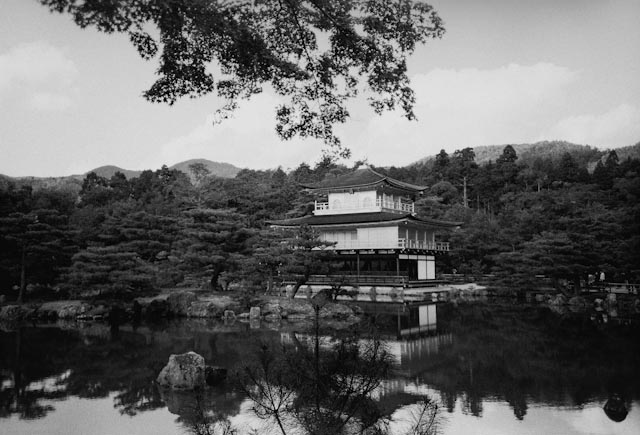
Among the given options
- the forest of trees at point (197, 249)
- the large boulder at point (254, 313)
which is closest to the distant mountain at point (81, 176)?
the forest of trees at point (197, 249)

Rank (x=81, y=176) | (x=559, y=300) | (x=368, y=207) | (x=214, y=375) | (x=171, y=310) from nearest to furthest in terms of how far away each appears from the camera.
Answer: (x=214, y=375)
(x=171, y=310)
(x=559, y=300)
(x=368, y=207)
(x=81, y=176)

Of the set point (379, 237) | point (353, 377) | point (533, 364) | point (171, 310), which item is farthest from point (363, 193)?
point (353, 377)

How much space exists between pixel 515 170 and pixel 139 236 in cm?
4628

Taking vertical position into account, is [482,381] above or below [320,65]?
below

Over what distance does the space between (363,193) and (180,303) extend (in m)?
16.0

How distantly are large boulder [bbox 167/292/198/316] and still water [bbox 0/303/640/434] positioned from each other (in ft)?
11.3

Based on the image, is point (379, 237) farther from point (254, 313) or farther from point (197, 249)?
point (254, 313)

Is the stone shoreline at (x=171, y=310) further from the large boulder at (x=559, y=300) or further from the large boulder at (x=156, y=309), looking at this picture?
the large boulder at (x=559, y=300)

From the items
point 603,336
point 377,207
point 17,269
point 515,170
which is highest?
point 515,170

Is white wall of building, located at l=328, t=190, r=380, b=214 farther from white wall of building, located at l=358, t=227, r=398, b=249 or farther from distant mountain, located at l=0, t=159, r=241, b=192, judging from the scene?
distant mountain, located at l=0, t=159, r=241, b=192

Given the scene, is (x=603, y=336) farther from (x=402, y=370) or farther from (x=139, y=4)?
(x=139, y=4)

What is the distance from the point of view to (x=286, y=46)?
561 centimetres

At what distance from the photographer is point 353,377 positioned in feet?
15.3

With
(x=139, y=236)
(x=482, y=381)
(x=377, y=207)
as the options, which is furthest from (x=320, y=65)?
(x=377, y=207)
